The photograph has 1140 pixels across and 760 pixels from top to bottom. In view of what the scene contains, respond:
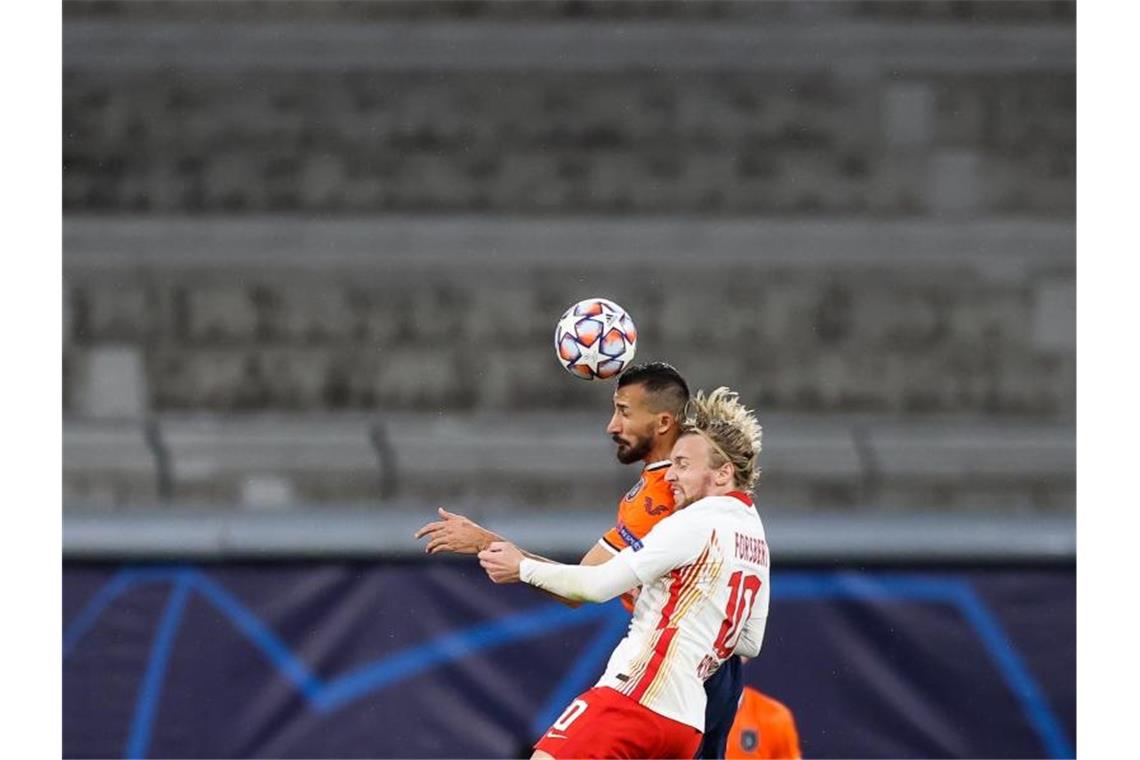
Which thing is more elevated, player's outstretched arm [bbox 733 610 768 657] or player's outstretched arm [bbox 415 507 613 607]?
player's outstretched arm [bbox 415 507 613 607]

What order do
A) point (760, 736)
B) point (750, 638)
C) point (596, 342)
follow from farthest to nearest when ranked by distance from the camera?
point (760, 736), point (596, 342), point (750, 638)

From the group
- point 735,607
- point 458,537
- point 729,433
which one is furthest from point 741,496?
point 458,537

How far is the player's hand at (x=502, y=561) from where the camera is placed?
485 centimetres

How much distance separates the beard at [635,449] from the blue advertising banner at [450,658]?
282 cm

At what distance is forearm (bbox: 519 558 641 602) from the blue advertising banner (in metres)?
3.12

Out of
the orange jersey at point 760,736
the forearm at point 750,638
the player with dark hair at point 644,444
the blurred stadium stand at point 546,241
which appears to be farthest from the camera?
the blurred stadium stand at point 546,241

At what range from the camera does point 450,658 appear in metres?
8.12

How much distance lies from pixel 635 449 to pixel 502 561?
617 millimetres

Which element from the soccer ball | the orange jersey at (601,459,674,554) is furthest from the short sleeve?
the soccer ball

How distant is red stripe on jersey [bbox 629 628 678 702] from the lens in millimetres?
4961

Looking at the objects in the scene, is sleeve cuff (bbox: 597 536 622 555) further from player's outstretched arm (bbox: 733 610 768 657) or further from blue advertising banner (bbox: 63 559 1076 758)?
blue advertising banner (bbox: 63 559 1076 758)

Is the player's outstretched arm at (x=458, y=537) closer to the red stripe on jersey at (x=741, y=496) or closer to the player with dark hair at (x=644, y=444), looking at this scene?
the player with dark hair at (x=644, y=444)

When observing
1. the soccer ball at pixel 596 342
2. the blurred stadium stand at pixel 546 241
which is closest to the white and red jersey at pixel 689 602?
the soccer ball at pixel 596 342

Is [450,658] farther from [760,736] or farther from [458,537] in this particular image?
[458,537]
